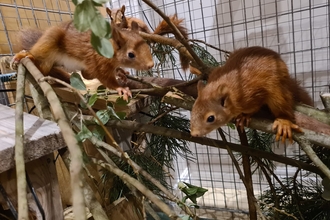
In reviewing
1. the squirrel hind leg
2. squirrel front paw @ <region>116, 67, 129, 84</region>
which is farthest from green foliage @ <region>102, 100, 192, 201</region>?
the squirrel hind leg

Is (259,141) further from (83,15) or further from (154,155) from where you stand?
(83,15)

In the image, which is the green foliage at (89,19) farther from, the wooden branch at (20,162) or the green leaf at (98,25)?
the wooden branch at (20,162)

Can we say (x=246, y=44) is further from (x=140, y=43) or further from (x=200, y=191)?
(x=200, y=191)

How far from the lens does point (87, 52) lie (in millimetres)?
1002

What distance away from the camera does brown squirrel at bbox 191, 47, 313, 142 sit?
0.73m

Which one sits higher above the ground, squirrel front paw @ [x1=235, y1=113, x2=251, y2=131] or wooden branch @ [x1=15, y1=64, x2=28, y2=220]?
wooden branch @ [x1=15, y1=64, x2=28, y2=220]

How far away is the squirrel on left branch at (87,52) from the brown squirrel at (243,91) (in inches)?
11.6

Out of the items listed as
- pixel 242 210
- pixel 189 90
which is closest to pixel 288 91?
pixel 189 90

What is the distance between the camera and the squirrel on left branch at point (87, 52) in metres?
0.97

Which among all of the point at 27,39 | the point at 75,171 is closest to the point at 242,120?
the point at 75,171

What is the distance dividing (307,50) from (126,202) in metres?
1.24

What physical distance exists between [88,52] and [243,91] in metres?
0.58

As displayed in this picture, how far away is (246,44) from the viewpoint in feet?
5.25

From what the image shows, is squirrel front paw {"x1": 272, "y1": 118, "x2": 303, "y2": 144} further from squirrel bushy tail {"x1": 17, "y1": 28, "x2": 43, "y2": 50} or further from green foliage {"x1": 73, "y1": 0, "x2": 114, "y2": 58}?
squirrel bushy tail {"x1": 17, "y1": 28, "x2": 43, "y2": 50}
